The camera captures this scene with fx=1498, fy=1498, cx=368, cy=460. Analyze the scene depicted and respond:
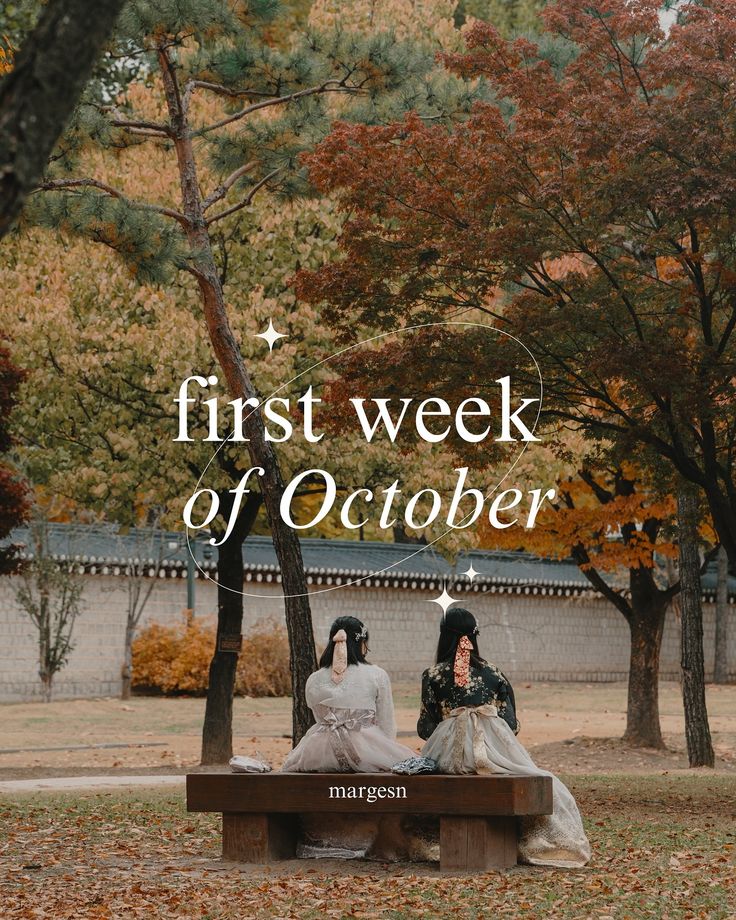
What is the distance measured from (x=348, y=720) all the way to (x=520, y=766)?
0.99 metres

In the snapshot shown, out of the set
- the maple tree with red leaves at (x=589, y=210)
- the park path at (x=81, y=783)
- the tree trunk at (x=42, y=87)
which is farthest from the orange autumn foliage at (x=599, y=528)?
the tree trunk at (x=42, y=87)

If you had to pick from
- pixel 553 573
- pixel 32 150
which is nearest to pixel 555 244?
pixel 32 150

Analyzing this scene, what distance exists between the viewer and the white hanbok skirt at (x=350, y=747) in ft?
27.5

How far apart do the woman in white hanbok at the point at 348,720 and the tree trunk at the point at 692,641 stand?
8059 millimetres

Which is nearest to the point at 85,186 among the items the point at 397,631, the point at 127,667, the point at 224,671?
the point at 224,671

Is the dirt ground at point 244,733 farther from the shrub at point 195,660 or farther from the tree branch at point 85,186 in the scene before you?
the tree branch at point 85,186

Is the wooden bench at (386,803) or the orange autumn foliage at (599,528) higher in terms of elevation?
the orange autumn foliage at (599,528)

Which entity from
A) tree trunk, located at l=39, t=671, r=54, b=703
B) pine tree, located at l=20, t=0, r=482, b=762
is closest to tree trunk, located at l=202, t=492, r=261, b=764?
pine tree, located at l=20, t=0, r=482, b=762

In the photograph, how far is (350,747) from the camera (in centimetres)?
841

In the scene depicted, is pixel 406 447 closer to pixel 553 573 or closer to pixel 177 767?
pixel 177 767

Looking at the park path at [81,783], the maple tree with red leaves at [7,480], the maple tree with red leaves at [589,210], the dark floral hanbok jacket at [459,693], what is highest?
the maple tree with red leaves at [589,210]

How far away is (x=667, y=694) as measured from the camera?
110ft

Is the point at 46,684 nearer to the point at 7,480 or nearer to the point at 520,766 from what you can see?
the point at 7,480

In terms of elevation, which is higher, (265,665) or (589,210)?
(589,210)
